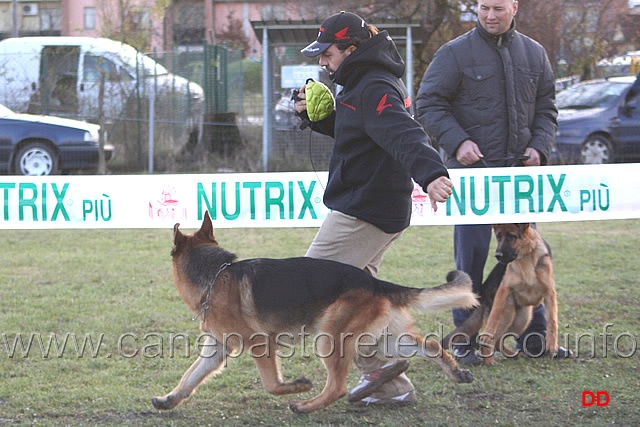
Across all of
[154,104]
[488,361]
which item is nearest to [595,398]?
[488,361]

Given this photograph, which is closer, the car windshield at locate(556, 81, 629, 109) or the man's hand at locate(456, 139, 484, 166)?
the man's hand at locate(456, 139, 484, 166)

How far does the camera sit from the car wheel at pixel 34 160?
13852 millimetres

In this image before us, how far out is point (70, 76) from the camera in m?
15.8

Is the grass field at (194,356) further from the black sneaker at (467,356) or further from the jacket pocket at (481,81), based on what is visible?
the jacket pocket at (481,81)

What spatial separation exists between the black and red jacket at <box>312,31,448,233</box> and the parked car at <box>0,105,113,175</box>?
1092 cm

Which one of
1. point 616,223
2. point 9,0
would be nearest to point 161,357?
point 616,223

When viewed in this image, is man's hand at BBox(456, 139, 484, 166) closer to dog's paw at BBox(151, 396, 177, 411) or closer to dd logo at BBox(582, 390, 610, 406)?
dd logo at BBox(582, 390, 610, 406)

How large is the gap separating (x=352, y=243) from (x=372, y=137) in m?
0.60

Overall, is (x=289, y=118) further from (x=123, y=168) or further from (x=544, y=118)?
(x=544, y=118)

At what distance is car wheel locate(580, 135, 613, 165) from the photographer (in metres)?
14.4

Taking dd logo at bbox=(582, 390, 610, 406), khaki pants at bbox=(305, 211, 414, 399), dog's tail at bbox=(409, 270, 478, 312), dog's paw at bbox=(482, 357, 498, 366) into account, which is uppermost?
khaki pants at bbox=(305, 211, 414, 399)

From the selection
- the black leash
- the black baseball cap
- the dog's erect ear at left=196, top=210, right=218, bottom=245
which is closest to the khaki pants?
the dog's erect ear at left=196, top=210, right=218, bottom=245

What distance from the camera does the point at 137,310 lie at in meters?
6.26

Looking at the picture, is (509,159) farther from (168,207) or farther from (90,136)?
(90,136)
